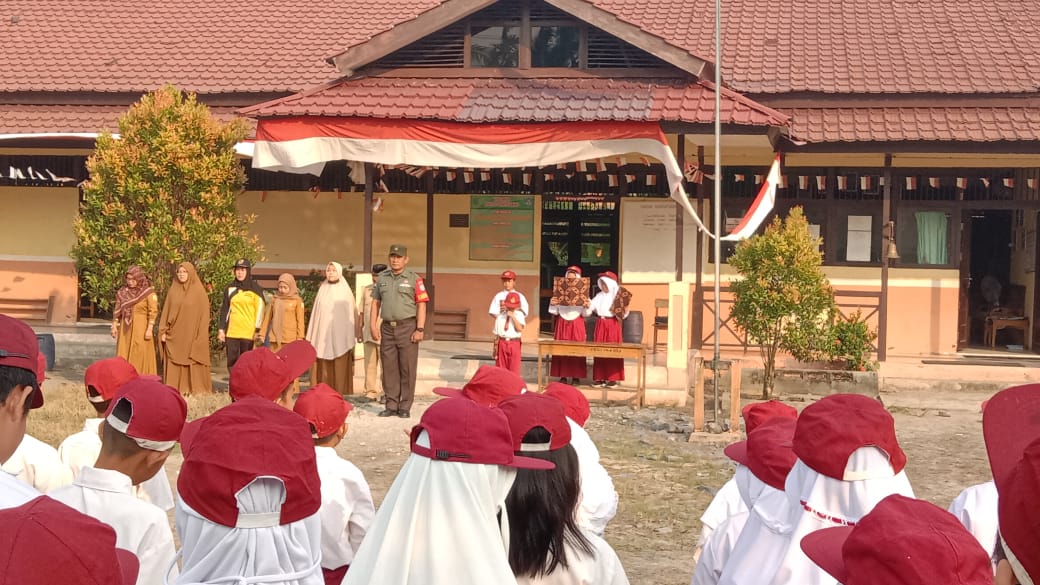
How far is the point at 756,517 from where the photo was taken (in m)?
Result: 3.56

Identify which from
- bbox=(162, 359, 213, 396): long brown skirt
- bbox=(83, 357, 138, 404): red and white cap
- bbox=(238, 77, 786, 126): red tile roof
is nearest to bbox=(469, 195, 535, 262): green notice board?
Result: bbox=(238, 77, 786, 126): red tile roof

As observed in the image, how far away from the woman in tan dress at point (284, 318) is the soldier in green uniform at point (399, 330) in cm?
139

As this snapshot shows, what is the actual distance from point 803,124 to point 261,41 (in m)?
8.86

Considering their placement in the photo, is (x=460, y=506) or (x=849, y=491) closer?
(x=460, y=506)

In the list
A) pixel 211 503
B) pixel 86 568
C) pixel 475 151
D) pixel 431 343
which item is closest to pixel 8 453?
pixel 211 503

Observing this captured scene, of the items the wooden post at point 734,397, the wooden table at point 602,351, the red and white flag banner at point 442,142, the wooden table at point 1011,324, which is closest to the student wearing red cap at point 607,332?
the wooden table at point 602,351

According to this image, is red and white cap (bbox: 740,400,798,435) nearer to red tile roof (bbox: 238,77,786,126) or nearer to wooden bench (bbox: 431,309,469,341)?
red tile roof (bbox: 238,77,786,126)

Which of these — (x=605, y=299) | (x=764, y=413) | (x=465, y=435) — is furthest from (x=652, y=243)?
(x=465, y=435)

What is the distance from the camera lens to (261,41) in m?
18.0

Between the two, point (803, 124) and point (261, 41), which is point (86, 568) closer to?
point (803, 124)

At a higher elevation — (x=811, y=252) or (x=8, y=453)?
(x=811, y=252)

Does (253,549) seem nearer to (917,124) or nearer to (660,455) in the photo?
(660,455)

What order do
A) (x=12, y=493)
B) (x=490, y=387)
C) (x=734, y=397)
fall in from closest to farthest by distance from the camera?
1. (x=12, y=493)
2. (x=490, y=387)
3. (x=734, y=397)

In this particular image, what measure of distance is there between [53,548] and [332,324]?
34.7 feet
